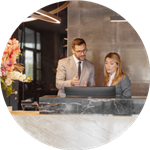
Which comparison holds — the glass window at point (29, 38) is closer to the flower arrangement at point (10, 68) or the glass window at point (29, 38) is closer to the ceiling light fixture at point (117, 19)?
the flower arrangement at point (10, 68)

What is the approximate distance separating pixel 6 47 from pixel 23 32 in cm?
33

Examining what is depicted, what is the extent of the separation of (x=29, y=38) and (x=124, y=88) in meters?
1.45

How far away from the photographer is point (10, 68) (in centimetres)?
292

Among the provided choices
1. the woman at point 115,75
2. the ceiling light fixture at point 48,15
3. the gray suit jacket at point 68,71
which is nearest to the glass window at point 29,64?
the gray suit jacket at point 68,71

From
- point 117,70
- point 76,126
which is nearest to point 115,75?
point 117,70

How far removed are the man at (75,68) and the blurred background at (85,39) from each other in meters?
0.06

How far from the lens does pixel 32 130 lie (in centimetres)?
316

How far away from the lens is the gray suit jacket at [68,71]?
325 centimetres

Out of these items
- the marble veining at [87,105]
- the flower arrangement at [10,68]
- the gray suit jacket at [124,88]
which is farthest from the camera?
the gray suit jacket at [124,88]

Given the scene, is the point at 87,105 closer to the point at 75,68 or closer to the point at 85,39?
the point at 75,68

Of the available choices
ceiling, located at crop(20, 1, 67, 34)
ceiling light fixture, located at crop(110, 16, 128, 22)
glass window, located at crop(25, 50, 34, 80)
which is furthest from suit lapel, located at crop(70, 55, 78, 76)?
ceiling light fixture, located at crop(110, 16, 128, 22)

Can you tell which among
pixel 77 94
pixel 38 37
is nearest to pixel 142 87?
pixel 77 94

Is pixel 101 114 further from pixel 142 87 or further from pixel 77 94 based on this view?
pixel 142 87

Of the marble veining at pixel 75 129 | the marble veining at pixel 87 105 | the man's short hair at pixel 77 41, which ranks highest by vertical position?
the man's short hair at pixel 77 41
